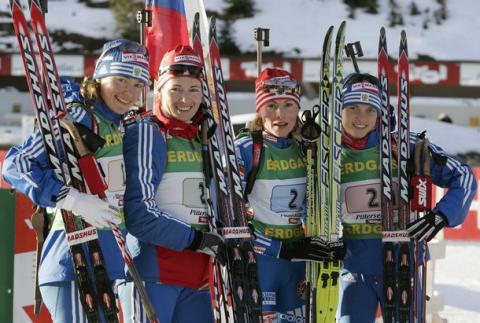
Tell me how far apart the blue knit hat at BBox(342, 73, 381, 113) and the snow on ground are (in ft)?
11.4

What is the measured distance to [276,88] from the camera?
4918 mm

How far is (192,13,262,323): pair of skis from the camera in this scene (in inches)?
173

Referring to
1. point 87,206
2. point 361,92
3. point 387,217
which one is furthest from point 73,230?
point 361,92

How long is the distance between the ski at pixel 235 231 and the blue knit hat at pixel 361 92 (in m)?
0.81

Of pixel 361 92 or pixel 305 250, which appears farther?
pixel 361 92

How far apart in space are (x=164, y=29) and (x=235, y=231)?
339 cm

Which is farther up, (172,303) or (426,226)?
(426,226)

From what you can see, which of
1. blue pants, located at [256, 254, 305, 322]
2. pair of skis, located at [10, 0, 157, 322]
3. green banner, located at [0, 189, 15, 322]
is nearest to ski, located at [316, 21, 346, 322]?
blue pants, located at [256, 254, 305, 322]

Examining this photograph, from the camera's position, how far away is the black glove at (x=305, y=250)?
4.74m

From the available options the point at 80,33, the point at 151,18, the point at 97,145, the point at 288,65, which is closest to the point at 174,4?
the point at 151,18

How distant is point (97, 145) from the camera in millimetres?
3908

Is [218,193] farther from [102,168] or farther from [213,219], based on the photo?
[102,168]

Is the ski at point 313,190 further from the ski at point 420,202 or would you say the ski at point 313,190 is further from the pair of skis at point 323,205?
the ski at point 420,202

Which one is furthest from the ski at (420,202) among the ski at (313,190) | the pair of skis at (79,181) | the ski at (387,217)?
the pair of skis at (79,181)
